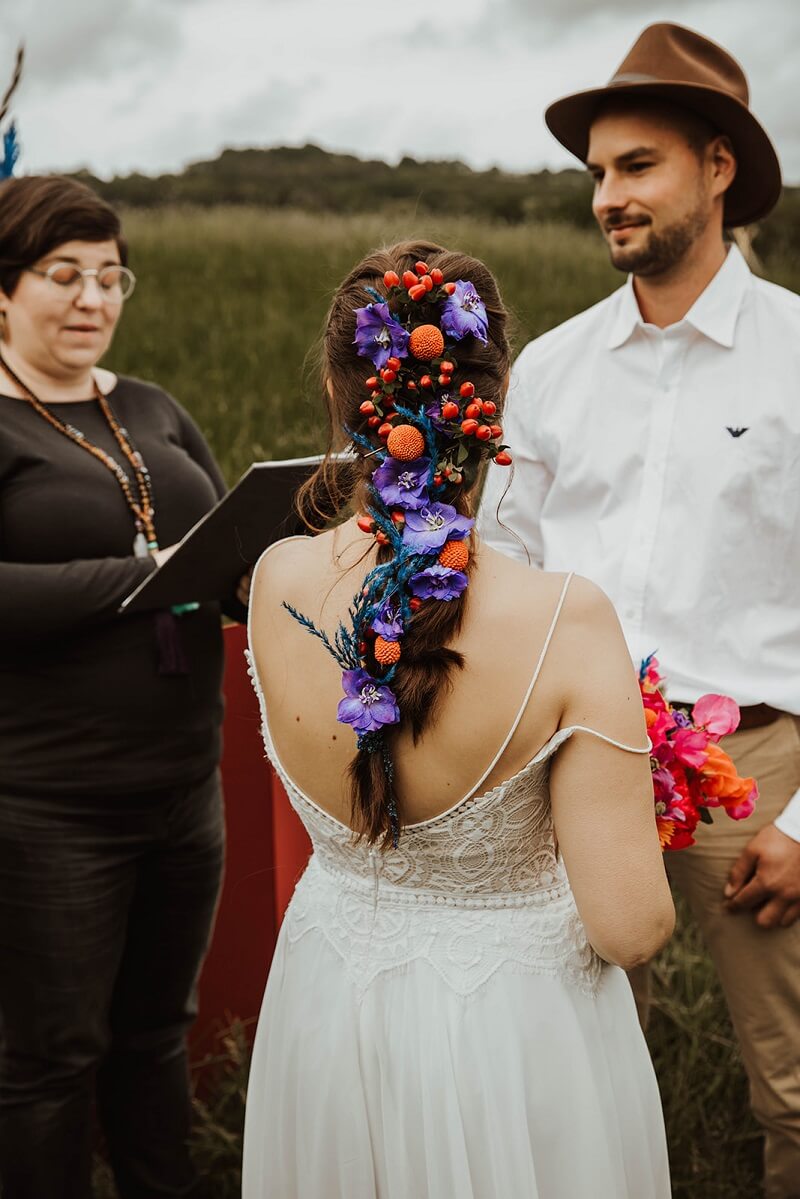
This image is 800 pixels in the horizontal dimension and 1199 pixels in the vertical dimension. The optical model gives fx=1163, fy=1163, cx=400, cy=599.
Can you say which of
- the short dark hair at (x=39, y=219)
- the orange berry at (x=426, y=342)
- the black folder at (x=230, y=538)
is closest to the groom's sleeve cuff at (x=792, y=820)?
the black folder at (x=230, y=538)

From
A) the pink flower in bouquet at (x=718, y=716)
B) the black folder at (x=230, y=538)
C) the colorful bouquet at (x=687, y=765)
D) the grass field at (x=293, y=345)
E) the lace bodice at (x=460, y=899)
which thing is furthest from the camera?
the grass field at (x=293, y=345)

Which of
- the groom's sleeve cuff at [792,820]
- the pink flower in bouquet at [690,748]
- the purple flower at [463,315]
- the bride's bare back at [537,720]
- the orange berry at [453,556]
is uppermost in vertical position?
the purple flower at [463,315]

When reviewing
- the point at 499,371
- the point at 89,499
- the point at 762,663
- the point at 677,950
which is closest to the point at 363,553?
the point at 499,371

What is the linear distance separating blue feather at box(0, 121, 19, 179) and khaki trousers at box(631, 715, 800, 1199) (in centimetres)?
232

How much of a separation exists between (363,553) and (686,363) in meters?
1.33

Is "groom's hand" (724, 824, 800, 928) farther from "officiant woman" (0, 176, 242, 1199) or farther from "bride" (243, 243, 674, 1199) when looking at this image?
"officiant woman" (0, 176, 242, 1199)

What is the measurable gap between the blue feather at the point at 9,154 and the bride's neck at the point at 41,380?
0.63 metres

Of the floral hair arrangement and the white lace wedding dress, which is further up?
the floral hair arrangement

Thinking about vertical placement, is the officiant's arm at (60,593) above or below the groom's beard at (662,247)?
below

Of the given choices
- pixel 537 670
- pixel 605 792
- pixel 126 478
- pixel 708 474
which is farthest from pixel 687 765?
pixel 126 478

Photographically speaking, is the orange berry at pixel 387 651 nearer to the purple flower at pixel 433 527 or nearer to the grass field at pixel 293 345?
the purple flower at pixel 433 527

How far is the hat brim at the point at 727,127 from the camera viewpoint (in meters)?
2.64

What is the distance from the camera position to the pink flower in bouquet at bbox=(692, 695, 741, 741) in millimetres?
2043

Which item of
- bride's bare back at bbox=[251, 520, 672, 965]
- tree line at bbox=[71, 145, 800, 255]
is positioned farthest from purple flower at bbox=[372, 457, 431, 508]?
tree line at bbox=[71, 145, 800, 255]
